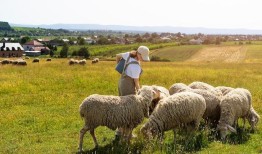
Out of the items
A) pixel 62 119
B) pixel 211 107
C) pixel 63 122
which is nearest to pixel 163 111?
pixel 211 107

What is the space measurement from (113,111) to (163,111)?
1.54 metres

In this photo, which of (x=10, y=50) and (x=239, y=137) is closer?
(x=239, y=137)

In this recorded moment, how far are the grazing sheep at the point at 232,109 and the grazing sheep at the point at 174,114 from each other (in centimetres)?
91

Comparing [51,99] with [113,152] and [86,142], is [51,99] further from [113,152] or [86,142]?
[113,152]

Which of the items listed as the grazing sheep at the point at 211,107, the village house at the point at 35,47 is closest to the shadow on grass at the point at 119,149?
the grazing sheep at the point at 211,107

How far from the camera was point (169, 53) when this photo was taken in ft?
272

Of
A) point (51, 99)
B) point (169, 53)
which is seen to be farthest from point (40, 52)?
point (51, 99)

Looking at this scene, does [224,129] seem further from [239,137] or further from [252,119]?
[252,119]

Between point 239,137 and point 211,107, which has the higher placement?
point 211,107

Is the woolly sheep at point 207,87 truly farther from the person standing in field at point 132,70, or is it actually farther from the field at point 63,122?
the person standing in field at point 132,70

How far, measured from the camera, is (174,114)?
1045cm

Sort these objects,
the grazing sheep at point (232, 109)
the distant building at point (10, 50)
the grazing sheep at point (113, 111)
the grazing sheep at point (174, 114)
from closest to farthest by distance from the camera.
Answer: the grazing sheep at point (113, 111)
the grazing sheep at point (174, 114)
the grazing sheep at point (232, 109)
the distant building at point (10, 50)

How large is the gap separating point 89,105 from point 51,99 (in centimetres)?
822

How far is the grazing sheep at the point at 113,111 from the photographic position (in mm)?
9602
